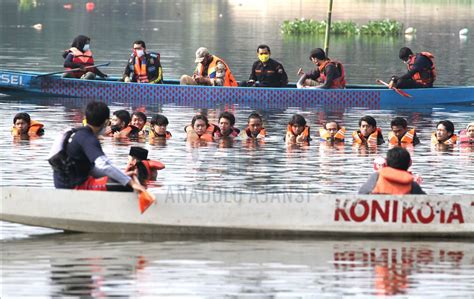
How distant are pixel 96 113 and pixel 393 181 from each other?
3.59 meters

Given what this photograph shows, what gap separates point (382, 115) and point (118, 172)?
625 inches

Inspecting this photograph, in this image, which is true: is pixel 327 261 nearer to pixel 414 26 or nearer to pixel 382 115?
pixel 382 115

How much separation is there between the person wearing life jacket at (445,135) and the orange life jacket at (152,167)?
678 centimetres

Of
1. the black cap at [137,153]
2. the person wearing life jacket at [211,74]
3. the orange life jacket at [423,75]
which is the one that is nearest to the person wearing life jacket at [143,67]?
the person wearing life jacket at [211,74]

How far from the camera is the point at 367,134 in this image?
80.1ft

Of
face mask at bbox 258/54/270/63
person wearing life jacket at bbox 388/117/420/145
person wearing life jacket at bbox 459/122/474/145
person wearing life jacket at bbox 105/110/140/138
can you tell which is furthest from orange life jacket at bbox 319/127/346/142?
face mask at bbox 258/54/270/63

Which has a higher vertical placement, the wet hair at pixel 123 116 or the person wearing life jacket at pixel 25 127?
the wet hair at pixel 123 116

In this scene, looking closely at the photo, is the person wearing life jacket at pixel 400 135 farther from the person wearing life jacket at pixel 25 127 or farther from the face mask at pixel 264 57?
the face mask at pixel 264 57

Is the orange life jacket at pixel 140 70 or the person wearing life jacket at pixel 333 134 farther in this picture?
the orange life jacket at pixel 140 70

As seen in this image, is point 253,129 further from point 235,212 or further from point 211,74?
point 235,212

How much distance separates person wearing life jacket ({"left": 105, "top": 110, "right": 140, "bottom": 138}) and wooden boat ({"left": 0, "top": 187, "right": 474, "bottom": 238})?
30.1ft

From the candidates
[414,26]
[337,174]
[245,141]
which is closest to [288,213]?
[337,174]

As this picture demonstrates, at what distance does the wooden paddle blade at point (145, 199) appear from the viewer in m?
15.0

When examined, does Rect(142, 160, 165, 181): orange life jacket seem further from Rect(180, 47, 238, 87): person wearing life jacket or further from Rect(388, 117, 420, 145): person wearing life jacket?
Rect(180, 47, 238, 87): person wearing life jacket
